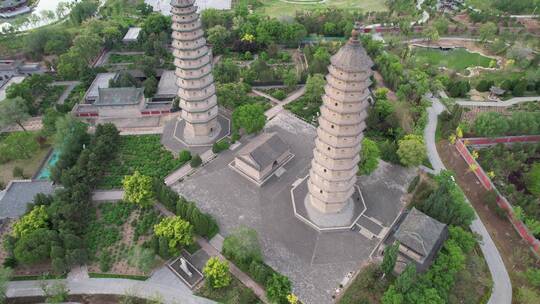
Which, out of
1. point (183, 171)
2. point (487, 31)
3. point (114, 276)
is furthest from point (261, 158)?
point (487, 31)

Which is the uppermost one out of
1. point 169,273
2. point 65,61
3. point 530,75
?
point 530,75

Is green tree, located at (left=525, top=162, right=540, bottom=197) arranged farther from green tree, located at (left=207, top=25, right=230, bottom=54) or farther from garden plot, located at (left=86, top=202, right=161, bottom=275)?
green tree, located at (left=207, top=25, right=230, bottom=54)

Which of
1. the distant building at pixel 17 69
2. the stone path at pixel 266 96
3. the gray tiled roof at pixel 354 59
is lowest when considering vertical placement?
the distant building at pixel 17 69

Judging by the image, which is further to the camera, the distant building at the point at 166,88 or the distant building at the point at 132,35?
the distant building at the point at 132,35

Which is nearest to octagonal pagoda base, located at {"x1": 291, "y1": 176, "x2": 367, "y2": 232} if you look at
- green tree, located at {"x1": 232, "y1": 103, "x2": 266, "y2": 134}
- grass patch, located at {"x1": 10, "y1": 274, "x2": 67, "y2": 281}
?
green tree, located at {"x1": 232, "y1": 103, "x2": 266, "y2": 134}

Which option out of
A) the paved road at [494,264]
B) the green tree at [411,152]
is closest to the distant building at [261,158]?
the green tree at [411,152]

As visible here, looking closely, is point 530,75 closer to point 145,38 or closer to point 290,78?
point 290,78

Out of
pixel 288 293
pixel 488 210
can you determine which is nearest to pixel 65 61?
pixel 288 293

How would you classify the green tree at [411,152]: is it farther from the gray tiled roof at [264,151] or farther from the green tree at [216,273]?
the green tree at [216,273]
